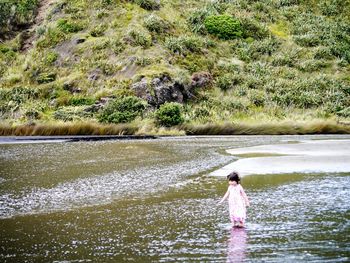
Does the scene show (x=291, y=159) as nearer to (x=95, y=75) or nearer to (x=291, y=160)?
(x=291, y=160)

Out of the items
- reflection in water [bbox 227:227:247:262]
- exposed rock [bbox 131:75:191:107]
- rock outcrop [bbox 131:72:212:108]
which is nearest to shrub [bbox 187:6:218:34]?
rock outcrop [bbox 131:72:212:108]

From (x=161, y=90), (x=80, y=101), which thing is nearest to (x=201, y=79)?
(x=161, y=90)

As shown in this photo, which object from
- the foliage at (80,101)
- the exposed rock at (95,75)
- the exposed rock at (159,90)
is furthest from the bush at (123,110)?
the exposed rock at (95,75)

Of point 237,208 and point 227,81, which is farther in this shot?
point 227,81

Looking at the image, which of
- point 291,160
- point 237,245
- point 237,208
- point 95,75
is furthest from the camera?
point 95,75

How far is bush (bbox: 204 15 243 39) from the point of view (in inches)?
2494

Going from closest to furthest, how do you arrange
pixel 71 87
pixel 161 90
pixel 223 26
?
1. pixel 161 90
2. pixel 71 87
3. pixel 223 26

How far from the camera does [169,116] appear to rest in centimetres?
4316

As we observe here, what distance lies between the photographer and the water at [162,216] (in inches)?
366

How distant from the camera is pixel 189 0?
70.4 metres

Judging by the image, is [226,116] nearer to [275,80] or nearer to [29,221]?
[275,80]

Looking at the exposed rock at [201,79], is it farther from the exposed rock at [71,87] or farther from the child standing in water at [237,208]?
the child standing in water at [237,208]

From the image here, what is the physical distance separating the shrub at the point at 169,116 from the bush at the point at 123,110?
2.13 m

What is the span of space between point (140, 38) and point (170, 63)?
4.51 meters
